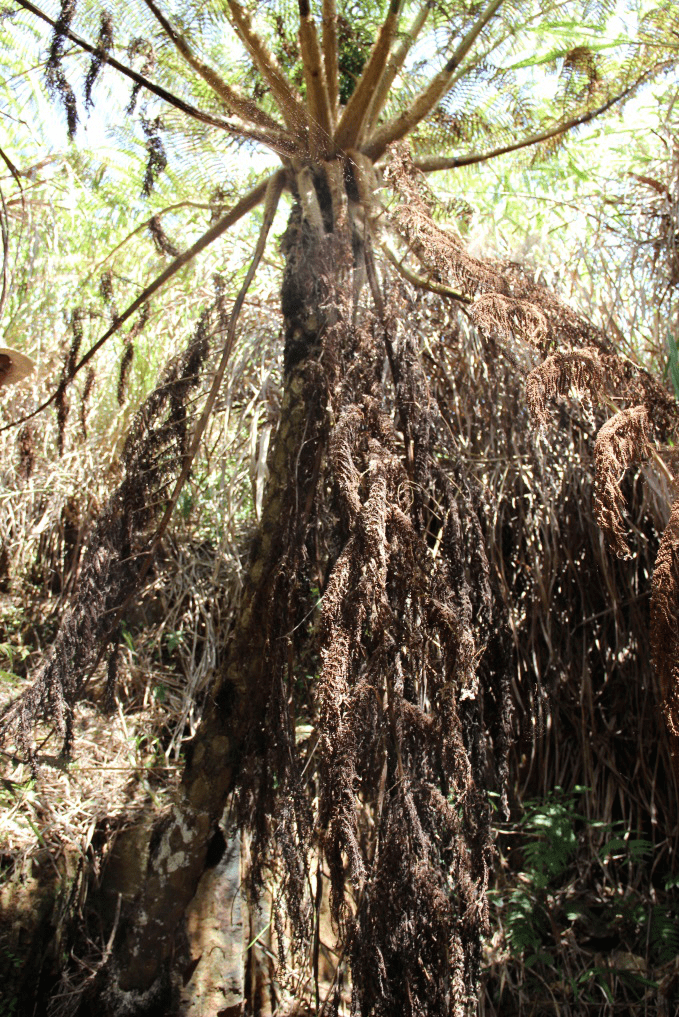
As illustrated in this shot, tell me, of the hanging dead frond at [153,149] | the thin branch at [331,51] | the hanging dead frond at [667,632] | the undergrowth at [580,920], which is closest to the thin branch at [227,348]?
the thin branch at [331,51]

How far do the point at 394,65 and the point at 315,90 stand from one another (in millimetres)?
280

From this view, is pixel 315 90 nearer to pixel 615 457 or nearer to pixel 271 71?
pixel 271 71

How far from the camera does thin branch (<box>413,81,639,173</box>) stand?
2811 millimetres

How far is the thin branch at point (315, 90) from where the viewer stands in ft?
7.80

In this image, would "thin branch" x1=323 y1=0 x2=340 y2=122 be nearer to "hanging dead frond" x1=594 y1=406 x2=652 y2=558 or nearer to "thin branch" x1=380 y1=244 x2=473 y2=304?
"thin branch" x1=380 y1=244 x2=473 y2=304

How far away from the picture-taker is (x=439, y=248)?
215 centimetres

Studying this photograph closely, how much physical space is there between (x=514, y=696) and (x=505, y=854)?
2.10 feet

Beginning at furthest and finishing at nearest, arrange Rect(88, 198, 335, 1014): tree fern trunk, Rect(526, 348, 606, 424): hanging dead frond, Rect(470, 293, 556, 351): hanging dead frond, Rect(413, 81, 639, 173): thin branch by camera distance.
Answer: Rect(413, 81, 639, 173): thin branch < Rect(88, 198, 335, 1014): tree fern trunk < Rect(470, 293, 556, 351): hanging dead frond < Rect(526, 348, 606, 424): hanging dead frond

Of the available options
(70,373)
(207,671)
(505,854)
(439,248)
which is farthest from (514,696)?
(70,373)

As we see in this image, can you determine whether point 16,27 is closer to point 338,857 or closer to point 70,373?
point 70,373

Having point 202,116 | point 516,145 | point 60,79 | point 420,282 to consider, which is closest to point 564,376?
point 420,282

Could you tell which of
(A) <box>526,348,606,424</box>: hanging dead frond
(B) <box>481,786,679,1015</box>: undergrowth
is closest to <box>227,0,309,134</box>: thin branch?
(A) <box>526,348,606,424</box>: hanging dead frond

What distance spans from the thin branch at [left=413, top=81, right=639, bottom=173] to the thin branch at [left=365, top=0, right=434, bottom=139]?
223 mm

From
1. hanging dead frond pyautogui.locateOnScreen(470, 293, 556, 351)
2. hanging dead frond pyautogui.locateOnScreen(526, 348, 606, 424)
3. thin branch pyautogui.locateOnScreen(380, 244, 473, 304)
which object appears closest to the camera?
hanging dead frond pyautogui.locateOnScreen(526, 348, 606, 424)
